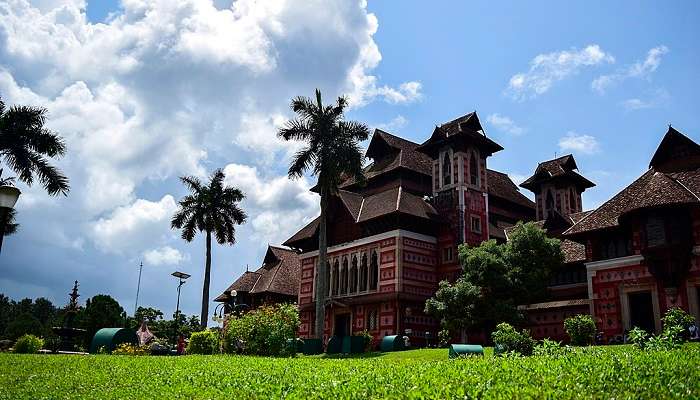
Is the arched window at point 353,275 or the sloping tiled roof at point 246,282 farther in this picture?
the sloping tiled roof at point 246,282

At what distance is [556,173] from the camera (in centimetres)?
5181

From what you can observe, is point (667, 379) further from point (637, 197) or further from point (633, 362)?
point (637, 197)

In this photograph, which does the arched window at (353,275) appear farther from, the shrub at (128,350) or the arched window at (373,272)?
the shrub at (128,350)

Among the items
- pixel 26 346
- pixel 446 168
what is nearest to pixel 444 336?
pixel 446 168

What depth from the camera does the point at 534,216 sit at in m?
56.2

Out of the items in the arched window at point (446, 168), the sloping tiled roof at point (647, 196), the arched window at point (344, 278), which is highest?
the arched window at point (446, 168)

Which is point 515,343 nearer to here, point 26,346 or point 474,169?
point 26,346

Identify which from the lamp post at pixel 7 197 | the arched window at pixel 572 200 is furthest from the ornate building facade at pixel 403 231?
the lamp post at pixel 7 197

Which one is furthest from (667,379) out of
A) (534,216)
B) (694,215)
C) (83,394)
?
(534,216)

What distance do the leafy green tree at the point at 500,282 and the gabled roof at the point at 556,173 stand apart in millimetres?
14511

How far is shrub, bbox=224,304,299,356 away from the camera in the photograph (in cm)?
3269

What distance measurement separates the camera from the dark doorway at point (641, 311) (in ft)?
106

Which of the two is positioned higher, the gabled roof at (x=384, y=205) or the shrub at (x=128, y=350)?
the gabled roof at (x=384, y=205)

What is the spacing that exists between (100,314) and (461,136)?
3998 cm
